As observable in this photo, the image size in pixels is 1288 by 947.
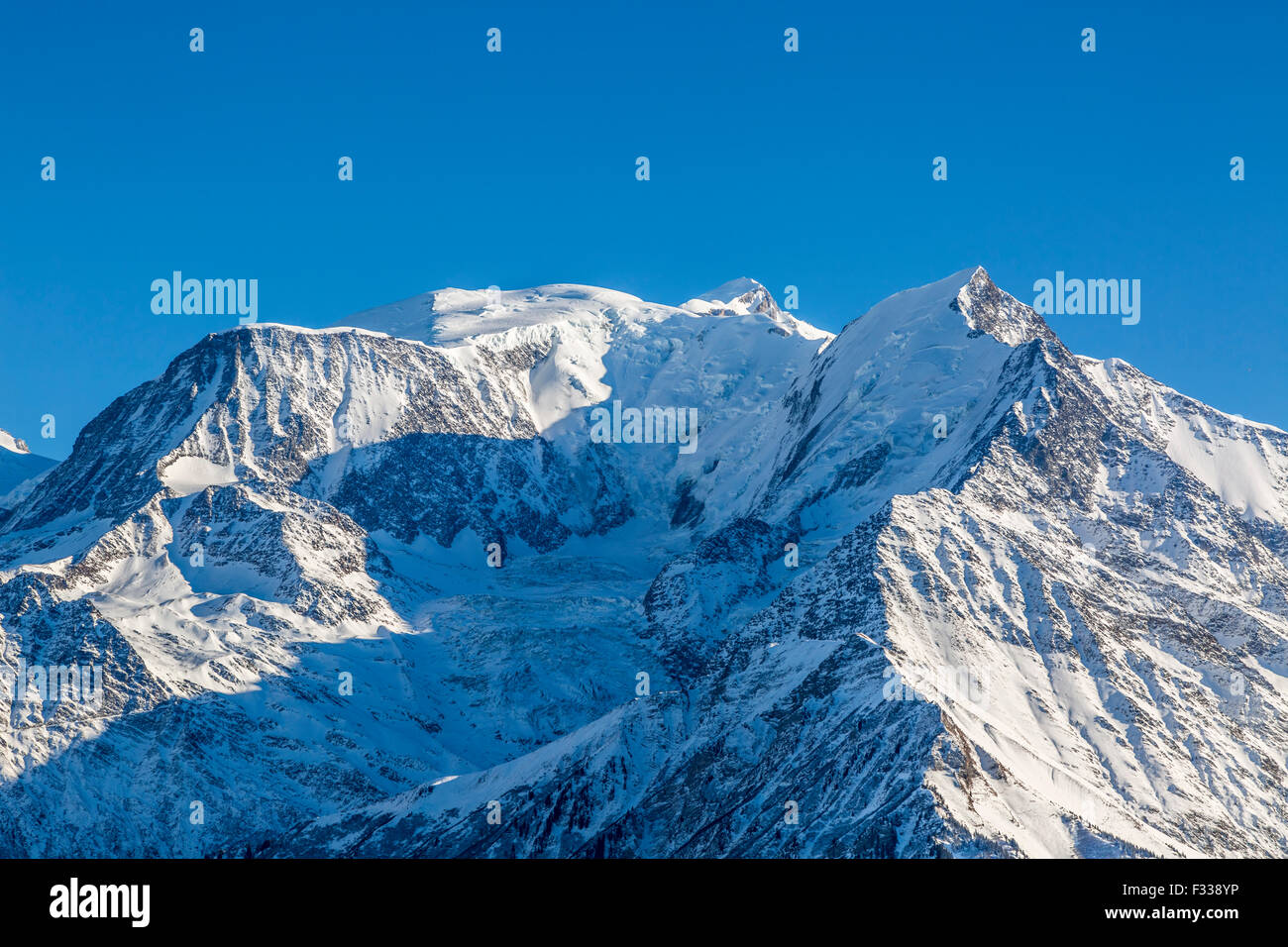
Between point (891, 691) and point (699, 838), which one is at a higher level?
point (891, 691)

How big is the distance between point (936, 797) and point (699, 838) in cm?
2995
